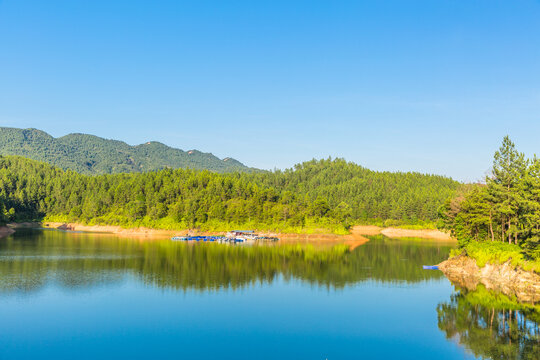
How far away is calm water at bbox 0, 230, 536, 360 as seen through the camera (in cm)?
3294

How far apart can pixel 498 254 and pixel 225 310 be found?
3818 centimetres

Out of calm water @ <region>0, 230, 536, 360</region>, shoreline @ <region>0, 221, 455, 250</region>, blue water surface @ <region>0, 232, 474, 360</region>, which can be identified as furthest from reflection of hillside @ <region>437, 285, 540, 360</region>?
shoreline @ <region>0, 221, 455, 250</region>

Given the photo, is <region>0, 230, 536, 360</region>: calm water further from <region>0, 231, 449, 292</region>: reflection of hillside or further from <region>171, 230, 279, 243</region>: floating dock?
<region>171, 230, 279, 243</region>: floating dock

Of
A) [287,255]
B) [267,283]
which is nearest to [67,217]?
[287,255]

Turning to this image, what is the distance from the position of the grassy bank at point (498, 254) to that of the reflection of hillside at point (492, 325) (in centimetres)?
557

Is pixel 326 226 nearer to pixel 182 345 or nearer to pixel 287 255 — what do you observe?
pixel 287 255

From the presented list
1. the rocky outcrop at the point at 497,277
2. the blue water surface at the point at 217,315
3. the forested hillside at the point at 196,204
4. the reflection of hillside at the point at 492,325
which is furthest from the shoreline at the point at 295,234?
the reflection of hillside at the point at 492,325

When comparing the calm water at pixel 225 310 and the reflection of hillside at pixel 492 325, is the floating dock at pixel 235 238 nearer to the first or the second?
the calm water at pixel 225 310

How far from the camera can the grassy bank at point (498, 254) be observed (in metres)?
51.9

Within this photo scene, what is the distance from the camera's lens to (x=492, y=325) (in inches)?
1554

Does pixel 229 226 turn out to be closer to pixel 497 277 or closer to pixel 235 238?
pixel 235 238

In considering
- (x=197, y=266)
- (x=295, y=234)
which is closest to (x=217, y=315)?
(x=197, y=266)

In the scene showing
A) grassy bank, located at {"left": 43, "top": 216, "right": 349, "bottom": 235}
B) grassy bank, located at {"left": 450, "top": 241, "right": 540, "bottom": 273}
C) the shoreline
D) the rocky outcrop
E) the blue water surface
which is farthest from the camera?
grassy bank, located at {"left": 43, "top": 216, "right": 349, "bottom": 235}

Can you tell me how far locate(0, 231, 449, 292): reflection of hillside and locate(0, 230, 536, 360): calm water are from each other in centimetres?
29
